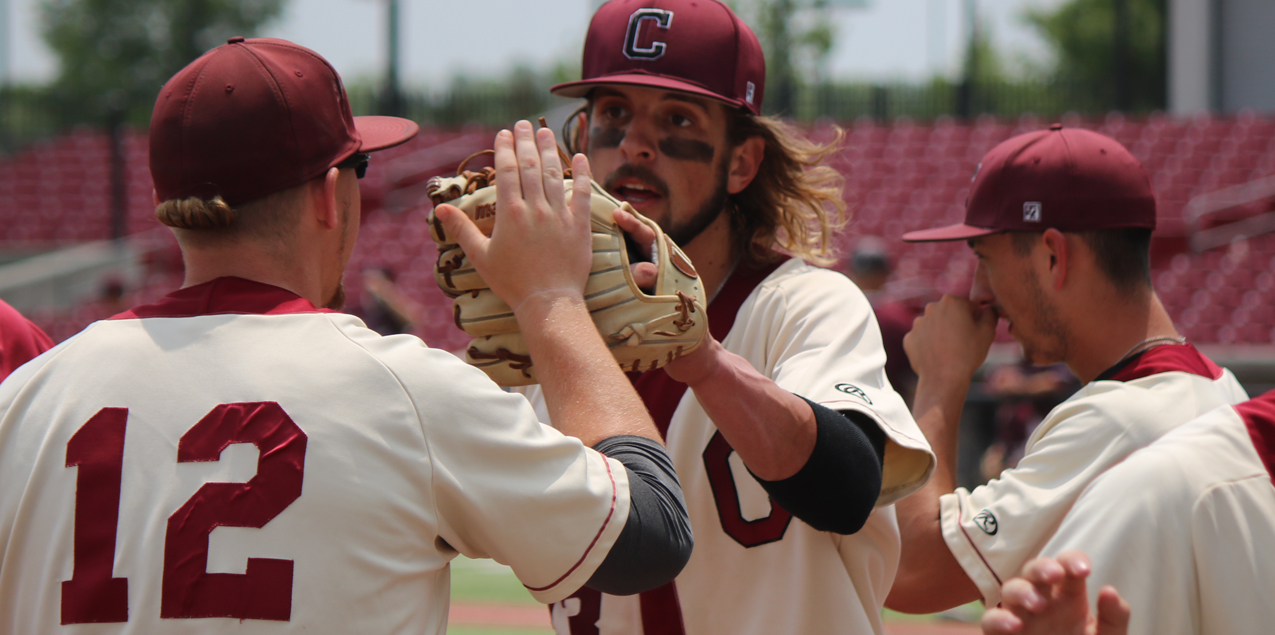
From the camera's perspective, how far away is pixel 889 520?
218 cm

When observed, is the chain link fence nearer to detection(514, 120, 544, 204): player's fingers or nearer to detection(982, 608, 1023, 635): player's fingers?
detection(514, 120, 544, 204): player's fingers

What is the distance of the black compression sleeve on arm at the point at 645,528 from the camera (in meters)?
1.58

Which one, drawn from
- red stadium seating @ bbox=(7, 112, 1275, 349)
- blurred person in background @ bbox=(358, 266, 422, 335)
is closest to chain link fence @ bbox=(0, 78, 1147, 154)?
red stadium seating @ bbox=(7, 112, 1275, 349)

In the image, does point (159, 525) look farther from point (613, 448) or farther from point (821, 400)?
point (821, 400)

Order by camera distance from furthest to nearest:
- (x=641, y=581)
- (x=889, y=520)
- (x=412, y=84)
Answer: (x=412, y=84) < (x=889, y=520) < (x=641, y=581)

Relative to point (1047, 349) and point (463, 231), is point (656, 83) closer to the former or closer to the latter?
point (463, 231)

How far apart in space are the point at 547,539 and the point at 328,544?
316 millimetres

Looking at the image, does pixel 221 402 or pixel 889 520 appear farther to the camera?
pixel 889 520

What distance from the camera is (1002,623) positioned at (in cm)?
151

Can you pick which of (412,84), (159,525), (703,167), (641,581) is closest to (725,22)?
(703,167)

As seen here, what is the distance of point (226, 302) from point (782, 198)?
1497 mm

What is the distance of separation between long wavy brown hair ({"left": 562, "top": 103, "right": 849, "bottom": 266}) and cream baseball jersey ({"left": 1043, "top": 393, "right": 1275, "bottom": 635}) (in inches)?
38.6

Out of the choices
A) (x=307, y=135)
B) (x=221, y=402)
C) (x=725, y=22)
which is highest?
(x=725, y=22)

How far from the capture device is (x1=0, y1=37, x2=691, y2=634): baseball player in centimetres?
149
